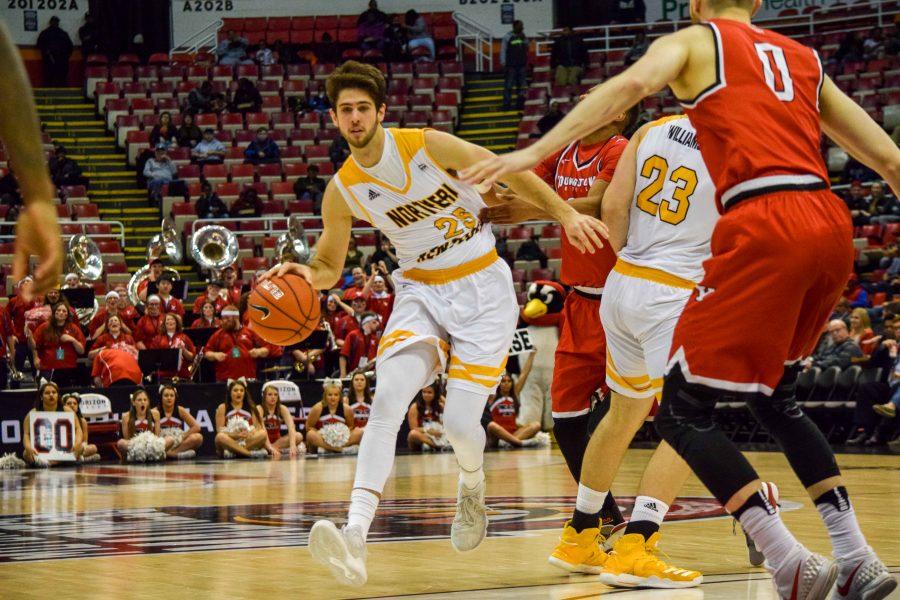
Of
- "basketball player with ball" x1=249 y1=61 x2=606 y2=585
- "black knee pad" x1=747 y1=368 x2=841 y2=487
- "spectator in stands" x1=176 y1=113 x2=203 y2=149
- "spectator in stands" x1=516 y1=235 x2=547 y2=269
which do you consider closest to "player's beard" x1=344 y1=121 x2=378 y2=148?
"basketball player with ball" x1=249 y1=61 x2=606 y2=585

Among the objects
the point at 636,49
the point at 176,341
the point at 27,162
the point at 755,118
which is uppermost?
the point at 636,49

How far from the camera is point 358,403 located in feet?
55.6

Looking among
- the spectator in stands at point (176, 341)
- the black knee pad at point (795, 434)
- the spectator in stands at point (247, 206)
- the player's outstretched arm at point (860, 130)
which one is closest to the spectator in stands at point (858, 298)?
the spectator in stands at point (176, 341)

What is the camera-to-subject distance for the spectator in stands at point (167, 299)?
732 inches

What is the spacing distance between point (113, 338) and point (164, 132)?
11.0 metres

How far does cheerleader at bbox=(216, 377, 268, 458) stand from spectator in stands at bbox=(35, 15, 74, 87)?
56.7 ft

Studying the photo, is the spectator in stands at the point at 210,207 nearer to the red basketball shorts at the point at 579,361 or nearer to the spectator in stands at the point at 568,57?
the spectator in stands at the point at 568,57

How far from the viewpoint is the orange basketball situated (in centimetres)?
591

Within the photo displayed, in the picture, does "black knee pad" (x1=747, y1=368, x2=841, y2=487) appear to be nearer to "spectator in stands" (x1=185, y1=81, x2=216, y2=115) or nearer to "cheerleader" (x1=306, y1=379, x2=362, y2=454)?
"cheerleader" (x1=306, y1=379, x2=362, y2=454)

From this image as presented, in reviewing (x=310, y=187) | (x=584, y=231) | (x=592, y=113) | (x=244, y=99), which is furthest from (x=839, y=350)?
(x=244, y=99)

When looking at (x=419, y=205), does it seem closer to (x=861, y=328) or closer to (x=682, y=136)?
(x=682, y=136)

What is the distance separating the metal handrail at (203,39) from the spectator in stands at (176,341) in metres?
15.6

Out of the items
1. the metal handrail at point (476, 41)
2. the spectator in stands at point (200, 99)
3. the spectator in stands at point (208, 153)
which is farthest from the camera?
the metal handrail at point (476, 41)

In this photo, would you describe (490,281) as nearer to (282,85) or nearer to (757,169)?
(757,169)
